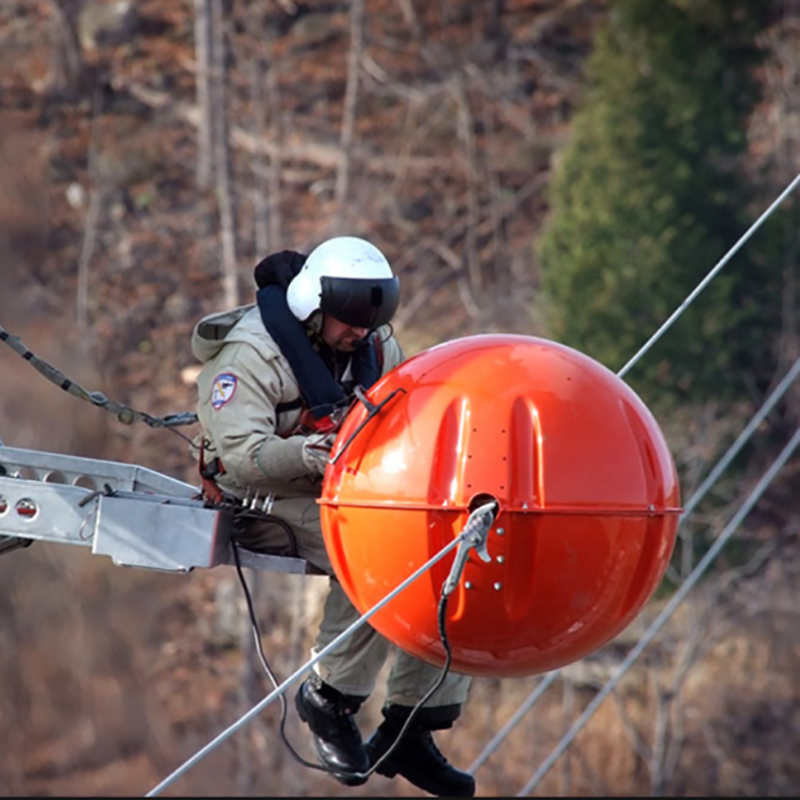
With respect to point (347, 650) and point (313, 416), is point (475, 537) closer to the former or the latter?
point (313, 416)

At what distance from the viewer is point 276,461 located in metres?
5.92

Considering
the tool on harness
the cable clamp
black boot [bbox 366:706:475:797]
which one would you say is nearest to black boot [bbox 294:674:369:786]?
black boot [bbox 366:706:475:797]

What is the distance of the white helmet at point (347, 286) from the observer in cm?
603

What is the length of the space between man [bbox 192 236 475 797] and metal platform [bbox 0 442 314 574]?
19cm

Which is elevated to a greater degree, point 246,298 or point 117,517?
point 117,517

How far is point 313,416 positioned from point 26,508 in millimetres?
A: 1097

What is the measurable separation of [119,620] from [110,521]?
12901mm

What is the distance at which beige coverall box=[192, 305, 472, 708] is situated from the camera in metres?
5.98

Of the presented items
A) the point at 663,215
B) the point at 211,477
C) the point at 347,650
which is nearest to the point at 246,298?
the point at 663,215

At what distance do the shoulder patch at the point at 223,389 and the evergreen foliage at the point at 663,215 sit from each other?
12858mm

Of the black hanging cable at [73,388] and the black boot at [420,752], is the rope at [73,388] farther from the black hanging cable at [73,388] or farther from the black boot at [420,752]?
the black boot at [420,752]

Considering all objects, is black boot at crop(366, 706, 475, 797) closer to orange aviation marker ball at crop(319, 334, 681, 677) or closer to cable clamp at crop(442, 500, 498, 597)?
orange aviation marker ball at crop(319, 334, 681, 677)

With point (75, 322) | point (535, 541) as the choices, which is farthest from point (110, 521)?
point (75, 322)

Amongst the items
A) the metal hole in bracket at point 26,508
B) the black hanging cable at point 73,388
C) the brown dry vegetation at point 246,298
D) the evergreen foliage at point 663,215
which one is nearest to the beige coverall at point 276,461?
the black hanging cable at point 73,388
